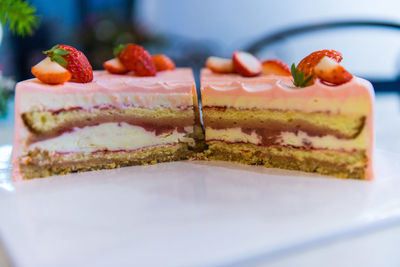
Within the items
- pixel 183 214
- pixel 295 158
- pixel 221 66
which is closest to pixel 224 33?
pixel 221 66

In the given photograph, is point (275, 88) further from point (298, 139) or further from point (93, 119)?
point (93, 119)

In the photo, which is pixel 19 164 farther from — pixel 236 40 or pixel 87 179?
pixel 236 40

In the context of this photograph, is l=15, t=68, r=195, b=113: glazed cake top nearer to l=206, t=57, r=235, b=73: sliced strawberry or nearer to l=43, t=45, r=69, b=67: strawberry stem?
l=43, t=45, r=69, b=67: strawberry stem

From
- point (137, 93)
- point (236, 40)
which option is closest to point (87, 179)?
point (137, 93)

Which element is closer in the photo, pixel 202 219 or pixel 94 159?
pixel 202 219

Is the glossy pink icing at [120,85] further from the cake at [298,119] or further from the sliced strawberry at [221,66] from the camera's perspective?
the sliced strawberry at [221,66]

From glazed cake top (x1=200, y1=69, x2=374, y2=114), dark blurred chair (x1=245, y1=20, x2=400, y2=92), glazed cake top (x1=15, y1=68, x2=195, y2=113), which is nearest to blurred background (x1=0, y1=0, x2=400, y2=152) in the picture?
dark blurred chair (x1=245, y1=20, x2=400, y2=92)

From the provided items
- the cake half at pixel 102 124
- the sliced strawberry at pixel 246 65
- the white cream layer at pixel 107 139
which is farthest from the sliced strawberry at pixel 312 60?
the white cream layer at pixel 107 139
